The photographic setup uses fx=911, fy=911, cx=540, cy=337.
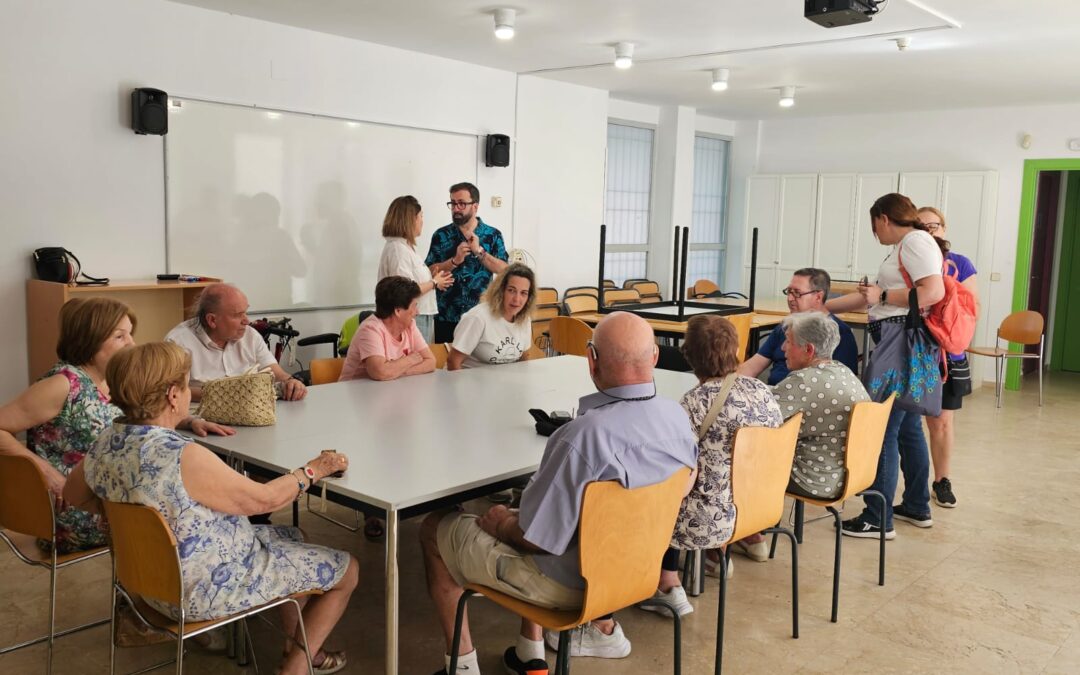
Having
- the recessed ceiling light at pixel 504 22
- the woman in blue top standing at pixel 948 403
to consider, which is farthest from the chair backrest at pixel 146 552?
the recessed ceiling light at pixel 504 22

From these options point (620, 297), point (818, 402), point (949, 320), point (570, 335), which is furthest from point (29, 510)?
point (620, 297)

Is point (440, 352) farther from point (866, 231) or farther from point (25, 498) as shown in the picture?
point (866, 231)

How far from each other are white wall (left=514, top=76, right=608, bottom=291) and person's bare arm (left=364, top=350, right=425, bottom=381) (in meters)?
4.03

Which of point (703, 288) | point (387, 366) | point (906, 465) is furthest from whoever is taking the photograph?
point (703, 288)

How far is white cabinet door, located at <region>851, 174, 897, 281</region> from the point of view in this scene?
9562mm

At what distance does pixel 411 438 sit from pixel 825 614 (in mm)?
1717

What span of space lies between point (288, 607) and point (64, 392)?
913mm

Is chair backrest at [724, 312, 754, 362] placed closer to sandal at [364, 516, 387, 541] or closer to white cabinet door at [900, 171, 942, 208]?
sandal at [364, 516, 387, 541]

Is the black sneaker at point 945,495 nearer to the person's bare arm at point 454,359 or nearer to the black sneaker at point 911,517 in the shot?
the black sneaker at point 911,517

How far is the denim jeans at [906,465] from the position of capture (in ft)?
14.1

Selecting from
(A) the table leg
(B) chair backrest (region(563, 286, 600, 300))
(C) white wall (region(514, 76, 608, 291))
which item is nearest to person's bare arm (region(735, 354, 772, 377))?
(A) the table leg

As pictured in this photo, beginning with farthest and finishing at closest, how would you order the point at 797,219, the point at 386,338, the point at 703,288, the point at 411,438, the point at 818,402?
1. the point at 797,219
2. the point at 703,288
3. the point at 386,338
4. the point at 818,402
5. the point at 411,438

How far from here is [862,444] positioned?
3336mm

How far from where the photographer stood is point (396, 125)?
6.80 m
